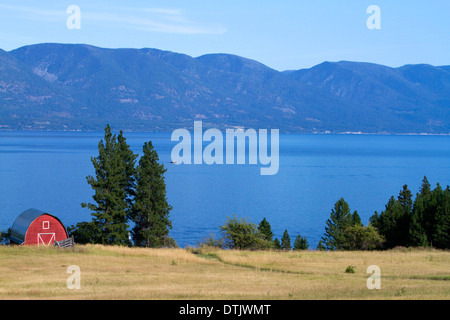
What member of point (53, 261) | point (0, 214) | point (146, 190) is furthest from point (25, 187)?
point (53, 261)

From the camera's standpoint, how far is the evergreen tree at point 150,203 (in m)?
60.7

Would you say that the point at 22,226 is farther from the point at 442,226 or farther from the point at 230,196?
the point at 230,196

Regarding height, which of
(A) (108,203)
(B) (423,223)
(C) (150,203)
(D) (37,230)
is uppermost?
(A) (108,203)

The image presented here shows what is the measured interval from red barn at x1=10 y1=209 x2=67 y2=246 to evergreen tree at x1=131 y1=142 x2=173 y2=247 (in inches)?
425

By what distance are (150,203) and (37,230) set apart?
44.9ft

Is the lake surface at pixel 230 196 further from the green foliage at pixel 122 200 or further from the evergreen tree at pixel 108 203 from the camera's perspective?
the evergreen tree at pixel 108 203

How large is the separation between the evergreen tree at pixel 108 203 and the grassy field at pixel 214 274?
50.0 feet

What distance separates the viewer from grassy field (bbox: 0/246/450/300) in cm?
2262

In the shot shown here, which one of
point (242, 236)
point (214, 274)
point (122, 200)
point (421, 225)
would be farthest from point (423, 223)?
point (214, 274)

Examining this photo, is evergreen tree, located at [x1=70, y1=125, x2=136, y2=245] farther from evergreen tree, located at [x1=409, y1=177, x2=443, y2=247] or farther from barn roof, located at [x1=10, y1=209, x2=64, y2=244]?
evergreen tree, located at [x1=409, y1=177, x2=443, y2=247]

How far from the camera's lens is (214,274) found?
101 ft

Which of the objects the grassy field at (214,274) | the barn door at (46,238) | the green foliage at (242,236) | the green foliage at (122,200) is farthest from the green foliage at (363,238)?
the barn door at (46,238)
